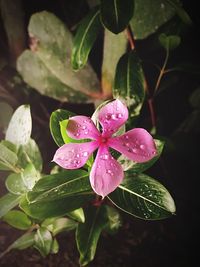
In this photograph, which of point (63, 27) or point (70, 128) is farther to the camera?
point (63, 27)

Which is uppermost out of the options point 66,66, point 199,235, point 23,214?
point 66,66

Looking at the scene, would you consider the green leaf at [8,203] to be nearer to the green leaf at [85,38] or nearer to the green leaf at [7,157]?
the green leaf at [7,157]

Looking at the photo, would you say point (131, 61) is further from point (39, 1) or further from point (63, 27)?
point (39, 1)

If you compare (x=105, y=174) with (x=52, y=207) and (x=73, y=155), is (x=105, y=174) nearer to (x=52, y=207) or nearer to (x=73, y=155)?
(x=73, y=155)

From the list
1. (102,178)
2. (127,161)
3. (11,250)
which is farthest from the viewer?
(11,250)

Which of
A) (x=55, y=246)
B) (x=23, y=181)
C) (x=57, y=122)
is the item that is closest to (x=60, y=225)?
(x=55, y=246)

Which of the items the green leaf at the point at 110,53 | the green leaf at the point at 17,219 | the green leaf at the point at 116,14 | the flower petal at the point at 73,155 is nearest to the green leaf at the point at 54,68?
the green leaf at the point at 110,53

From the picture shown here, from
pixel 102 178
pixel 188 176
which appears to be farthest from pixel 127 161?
pixel 188 176
